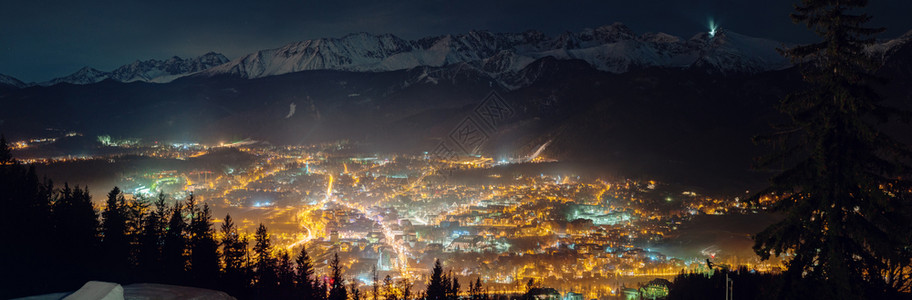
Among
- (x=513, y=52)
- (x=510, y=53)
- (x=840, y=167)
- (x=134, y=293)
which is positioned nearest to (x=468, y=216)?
(x=840, y=167)

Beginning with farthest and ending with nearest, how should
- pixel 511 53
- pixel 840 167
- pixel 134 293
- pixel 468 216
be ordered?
pixel 511 53, pixel 468 216, pixel 840 167, pixel 134 293

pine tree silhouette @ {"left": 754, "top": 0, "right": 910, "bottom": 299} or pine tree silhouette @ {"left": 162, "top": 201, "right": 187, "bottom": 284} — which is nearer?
pine tree silhouette @ {"left": 754, "top": 0, "right": 910, "bottom": 299}

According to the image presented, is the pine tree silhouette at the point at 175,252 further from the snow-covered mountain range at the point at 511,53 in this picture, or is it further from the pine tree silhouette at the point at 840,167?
the snow-covered mountain range at the point at 511,53

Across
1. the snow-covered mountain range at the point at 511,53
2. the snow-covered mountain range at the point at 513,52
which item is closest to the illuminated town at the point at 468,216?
the snow-covered mountain range at the point at 511,53

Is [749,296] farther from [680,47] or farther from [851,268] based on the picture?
[680,47]

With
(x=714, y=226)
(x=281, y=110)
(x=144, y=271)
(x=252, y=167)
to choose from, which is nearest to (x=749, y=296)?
(x=714, y=226)

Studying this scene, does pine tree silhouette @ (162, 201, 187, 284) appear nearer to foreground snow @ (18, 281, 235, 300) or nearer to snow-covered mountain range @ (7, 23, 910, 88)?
foreground snow @ (18, 281, 235, 300)

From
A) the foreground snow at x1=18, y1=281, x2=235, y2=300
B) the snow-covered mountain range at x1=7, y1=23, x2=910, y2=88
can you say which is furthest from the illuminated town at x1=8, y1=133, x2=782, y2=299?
the snow-covered mountain range at x1=7, y1=23, x2=910, y2=88

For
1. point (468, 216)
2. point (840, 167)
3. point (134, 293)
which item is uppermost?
point (840, 167)

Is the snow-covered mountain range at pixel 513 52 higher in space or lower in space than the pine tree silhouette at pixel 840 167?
higher

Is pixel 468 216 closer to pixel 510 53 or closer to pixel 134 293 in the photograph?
pixel 134 293

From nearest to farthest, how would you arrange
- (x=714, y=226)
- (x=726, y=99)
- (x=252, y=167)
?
(x=714, y=226), (x=252, y=167), (x=726, y=99)
